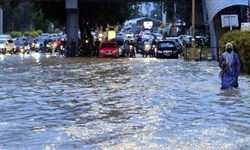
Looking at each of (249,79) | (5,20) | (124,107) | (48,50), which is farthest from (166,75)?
(5,20)

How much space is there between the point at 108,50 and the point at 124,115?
122 ft

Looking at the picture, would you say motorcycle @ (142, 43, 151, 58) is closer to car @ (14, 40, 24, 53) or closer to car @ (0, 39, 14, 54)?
car @ (0, 39, 14, 54)

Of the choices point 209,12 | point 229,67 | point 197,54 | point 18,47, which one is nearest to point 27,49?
point 18,47

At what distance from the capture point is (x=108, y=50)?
167 feet

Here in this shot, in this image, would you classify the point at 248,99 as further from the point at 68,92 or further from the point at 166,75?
the point at 166,75

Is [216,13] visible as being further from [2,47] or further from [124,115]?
[124,115]

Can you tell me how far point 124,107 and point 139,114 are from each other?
1.38 metres

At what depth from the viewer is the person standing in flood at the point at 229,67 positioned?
1936 cm

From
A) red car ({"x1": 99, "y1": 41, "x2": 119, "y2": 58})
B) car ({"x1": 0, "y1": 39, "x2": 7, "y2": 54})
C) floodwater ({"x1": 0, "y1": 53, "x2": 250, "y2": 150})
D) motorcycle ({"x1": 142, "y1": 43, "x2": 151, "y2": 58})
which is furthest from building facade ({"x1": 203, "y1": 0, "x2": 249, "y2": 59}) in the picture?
car ({"x1": 0, "y1": 39, "x2": 7, "y2": 54})

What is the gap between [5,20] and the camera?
446 ft

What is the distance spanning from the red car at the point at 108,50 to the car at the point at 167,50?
3.66 m

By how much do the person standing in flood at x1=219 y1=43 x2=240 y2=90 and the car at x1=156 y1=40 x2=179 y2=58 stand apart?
2954cm

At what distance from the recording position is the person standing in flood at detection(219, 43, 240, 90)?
762 inches

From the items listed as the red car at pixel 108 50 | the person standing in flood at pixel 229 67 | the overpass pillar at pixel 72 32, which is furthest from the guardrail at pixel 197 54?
the person standing in flood at pixel 229 67
